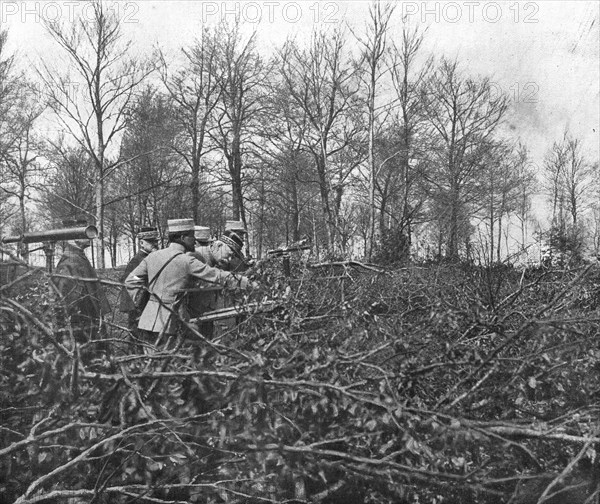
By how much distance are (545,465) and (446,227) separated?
23.1m

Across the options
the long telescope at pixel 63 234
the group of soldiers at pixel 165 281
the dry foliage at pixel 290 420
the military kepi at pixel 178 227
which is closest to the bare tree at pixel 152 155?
the group of soldiers at pixel 165 281

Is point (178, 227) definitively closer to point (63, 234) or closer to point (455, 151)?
point (63, 234)

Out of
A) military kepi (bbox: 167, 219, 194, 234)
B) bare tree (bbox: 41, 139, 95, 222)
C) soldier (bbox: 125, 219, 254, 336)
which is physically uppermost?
bare tree (bbox: 41, 139, 95, 222)

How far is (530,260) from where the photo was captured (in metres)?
5.96

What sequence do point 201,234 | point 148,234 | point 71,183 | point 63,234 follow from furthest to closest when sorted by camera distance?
point 71,183 → point 201,234 → point 148,234 → point 63,234

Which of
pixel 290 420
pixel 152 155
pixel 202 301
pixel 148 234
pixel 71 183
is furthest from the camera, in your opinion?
pixel 71 183

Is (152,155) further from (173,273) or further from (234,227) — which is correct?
(173,273)

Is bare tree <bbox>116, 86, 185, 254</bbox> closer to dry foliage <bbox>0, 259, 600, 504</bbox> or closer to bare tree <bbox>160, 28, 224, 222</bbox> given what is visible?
bare tree <bbox>160, 28, 224, 222</bbox>

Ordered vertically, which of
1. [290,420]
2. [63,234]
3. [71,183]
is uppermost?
[71,183]

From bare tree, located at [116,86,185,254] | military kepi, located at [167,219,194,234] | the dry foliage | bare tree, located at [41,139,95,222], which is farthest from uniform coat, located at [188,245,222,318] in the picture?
bare tree, located at [41,139,95,222]

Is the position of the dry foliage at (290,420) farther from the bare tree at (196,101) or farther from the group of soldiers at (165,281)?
the bare tree at (196,101)

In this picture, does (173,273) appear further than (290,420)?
Yes

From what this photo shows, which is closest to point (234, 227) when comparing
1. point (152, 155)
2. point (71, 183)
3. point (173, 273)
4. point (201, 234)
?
point (201, 234)

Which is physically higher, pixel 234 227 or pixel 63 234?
pixel 234 227
